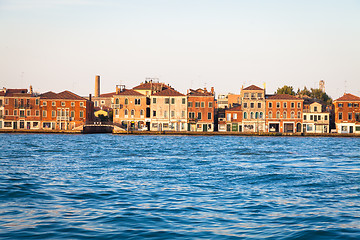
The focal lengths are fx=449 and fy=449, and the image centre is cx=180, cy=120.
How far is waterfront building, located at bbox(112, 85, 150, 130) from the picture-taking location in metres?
74.0

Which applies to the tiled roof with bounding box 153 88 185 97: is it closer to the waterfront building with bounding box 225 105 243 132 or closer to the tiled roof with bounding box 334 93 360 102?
the waterfront building with bounding box 225 105 243 132

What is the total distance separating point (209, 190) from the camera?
14883 millimetres

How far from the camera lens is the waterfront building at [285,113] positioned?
241 feet

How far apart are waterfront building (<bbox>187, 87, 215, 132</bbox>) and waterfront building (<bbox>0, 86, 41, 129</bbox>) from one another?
83.0 ft

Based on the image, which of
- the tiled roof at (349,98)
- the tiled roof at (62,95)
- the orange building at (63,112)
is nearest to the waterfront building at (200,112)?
the orange building at (63,112)

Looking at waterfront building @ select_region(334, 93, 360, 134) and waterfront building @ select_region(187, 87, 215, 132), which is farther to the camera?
waterfront building @ select_region(187, 87, 215, 132)

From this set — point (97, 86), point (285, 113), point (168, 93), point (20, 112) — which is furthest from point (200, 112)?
point (97, 86)

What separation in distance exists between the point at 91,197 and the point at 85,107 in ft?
206

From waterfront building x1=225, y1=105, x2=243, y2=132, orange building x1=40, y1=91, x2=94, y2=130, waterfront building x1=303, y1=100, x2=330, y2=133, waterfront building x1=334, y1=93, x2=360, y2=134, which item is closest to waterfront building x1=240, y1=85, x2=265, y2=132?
waterfront building x1=225, y1=105, x2=243, y2=132

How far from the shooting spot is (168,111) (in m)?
74.6

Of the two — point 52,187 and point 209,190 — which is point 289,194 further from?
point 52,187

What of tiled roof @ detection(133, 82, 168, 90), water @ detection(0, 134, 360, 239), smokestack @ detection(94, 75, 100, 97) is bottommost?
water @ detection(0, 134, 360, 239)

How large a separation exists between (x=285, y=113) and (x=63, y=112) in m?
36.6

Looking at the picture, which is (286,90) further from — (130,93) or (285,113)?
(130,93)
